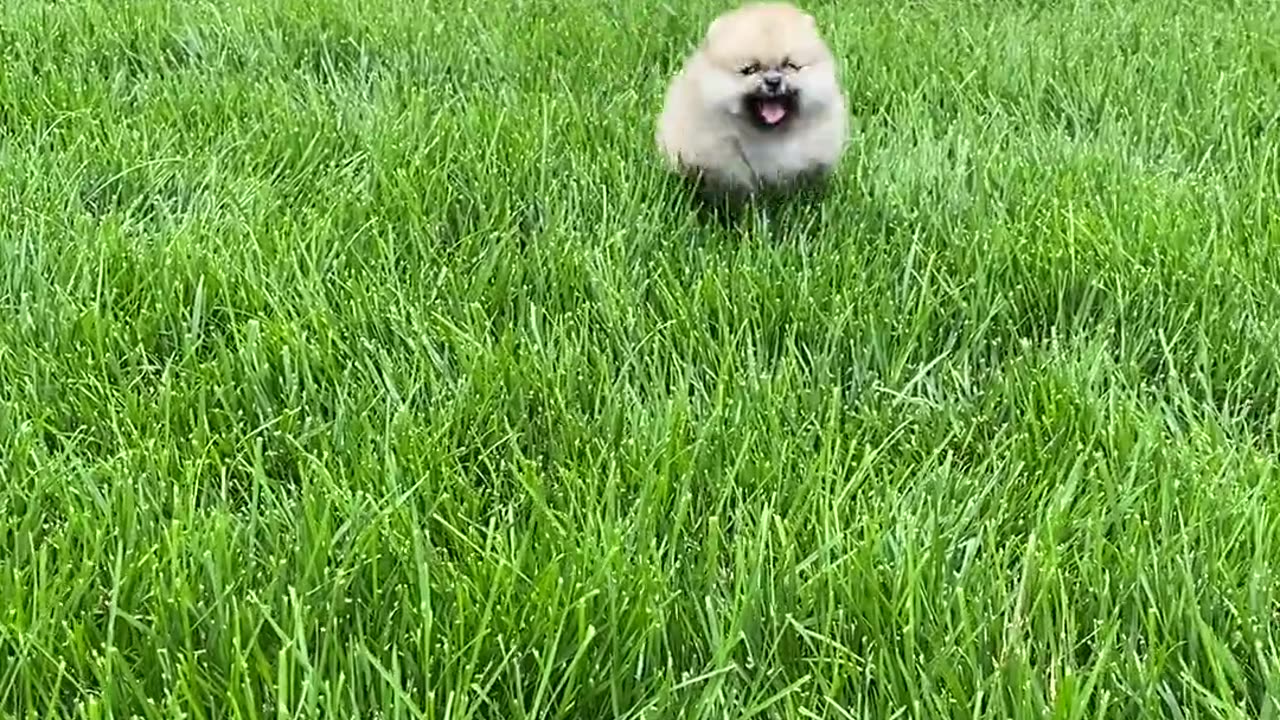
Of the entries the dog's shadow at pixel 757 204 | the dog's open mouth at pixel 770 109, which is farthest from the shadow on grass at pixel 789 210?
the dog's open mouth at pixel 770 109

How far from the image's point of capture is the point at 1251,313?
160cm

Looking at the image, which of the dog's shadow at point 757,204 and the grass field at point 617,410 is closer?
the grass field at point 617,410

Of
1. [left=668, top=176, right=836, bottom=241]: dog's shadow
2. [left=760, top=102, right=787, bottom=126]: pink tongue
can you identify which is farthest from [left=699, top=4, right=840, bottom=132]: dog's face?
[left=668, top=176, right=836, bottom=241]: dog's shadow

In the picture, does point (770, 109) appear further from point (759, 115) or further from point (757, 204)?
point (757, 204)

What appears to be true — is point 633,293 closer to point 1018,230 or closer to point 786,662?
point 1018,230

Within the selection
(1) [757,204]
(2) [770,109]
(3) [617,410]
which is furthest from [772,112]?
(3) [617,410]

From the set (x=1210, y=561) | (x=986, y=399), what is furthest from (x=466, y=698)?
(x=986, y=399)

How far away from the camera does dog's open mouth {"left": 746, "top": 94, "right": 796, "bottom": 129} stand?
6.74 ft

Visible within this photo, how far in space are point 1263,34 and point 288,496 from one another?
2.74m

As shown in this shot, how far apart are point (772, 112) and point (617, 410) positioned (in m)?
0.84

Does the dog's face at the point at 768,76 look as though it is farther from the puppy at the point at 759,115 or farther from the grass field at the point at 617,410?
the grass field at the point at 617,410

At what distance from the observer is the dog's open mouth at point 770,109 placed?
6.74ft

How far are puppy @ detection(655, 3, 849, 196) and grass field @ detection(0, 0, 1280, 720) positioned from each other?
0.07m

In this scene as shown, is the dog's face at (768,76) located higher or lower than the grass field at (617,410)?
higher
